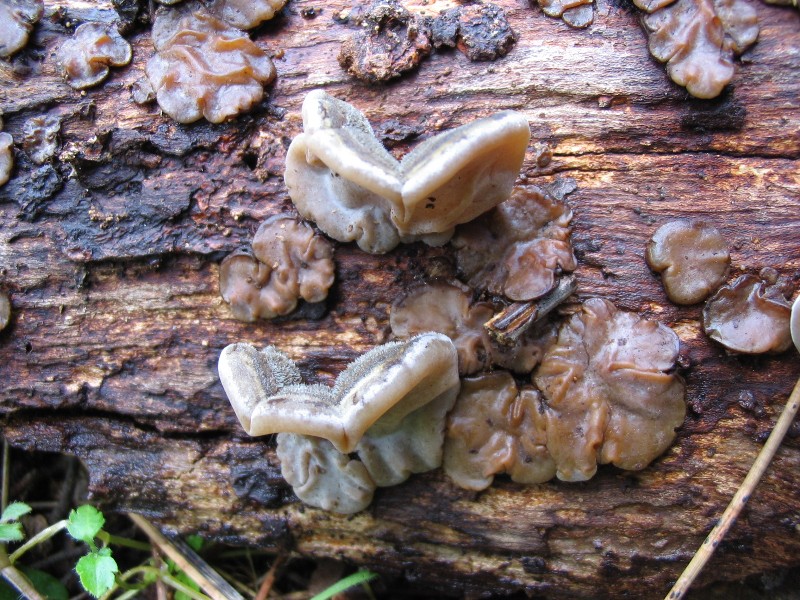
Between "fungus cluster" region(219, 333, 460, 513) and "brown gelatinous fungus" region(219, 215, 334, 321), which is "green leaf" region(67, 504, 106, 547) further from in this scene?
"brown gelatinous fungus" region(219, 215, 334, 321)

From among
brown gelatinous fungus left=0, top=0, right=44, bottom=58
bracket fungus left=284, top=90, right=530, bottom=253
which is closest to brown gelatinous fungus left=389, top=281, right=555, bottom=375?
bracket fungus left=284, top=90, right=530, bottom=253

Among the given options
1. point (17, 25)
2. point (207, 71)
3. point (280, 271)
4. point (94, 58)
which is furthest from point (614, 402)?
point (17, 25)

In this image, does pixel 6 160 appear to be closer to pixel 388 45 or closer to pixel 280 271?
pixel 280 271

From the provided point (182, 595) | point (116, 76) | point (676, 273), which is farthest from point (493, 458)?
point (116, 76)

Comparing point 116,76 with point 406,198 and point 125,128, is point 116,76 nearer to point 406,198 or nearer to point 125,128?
point 125,128

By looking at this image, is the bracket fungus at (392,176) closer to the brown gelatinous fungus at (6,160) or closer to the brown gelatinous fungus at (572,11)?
the brown gelatinous fungus at (572,11)
